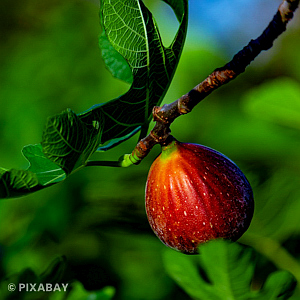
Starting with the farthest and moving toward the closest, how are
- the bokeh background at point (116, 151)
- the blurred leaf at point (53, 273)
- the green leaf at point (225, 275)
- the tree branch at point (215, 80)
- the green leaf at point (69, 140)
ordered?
the bokeh background at point (116, 151), the blurred leaf at point (53, 273), the green leaf at point (225, 275), the green leaf at point (69, 140), the tree branch at point (215, 80)

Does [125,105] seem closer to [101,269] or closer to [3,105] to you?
[101,269]

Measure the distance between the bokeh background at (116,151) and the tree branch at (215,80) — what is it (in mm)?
459

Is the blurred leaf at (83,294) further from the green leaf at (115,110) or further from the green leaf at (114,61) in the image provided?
the green leaf at (114,61)

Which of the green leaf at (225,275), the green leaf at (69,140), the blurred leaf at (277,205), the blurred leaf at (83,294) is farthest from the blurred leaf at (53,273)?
the blurred leaf at (277,205)

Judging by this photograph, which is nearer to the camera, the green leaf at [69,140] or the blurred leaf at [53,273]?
the green leaf at [69,140]

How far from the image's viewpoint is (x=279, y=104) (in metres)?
1.24

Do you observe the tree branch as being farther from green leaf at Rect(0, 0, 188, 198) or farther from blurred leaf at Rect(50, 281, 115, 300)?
blurred leaf at Rect(50, 281, 115, 300)

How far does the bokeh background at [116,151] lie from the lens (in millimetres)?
1514

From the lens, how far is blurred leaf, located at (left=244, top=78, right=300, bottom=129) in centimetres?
123

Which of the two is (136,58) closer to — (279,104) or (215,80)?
(215,80)

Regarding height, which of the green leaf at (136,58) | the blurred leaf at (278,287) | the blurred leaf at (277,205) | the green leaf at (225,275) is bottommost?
the blurred leaf at (277,205)

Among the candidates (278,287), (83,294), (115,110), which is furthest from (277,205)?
(115,110)

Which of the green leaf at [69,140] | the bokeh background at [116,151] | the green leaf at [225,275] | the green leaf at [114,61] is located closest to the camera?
the green leaf at [69,140]

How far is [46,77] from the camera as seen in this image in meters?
2.10
